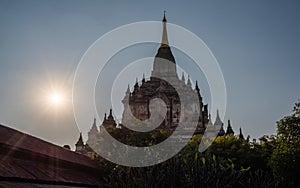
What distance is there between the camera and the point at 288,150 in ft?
72.1

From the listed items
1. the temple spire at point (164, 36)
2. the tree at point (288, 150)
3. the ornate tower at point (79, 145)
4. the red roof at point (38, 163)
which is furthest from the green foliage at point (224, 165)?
the temple spire at point (164, 36)

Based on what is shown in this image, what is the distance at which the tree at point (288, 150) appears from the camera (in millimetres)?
21750

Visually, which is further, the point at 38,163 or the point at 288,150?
the point at 288,150

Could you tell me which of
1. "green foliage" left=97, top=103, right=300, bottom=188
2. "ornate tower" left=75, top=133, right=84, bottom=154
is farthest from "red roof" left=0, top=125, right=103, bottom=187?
"ornate tower" left=75, top=133, right=84, bottom=154

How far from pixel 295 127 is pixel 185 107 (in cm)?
3048

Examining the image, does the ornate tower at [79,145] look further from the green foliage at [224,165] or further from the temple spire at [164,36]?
the green foliage at [224,165]

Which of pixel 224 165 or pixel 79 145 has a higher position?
pixel 79 145

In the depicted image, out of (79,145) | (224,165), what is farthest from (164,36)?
(224,165)

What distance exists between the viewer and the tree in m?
21.8

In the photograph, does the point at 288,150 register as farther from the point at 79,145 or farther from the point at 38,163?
the point at 79,145

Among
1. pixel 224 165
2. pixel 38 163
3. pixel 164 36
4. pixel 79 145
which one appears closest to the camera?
pixel 38 163

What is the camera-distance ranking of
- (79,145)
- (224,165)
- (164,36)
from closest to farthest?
(224,165) < (79,145) < (164,36)

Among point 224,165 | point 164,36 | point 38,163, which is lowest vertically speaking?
point 38,163

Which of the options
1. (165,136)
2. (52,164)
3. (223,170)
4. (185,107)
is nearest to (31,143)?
(52,164)
